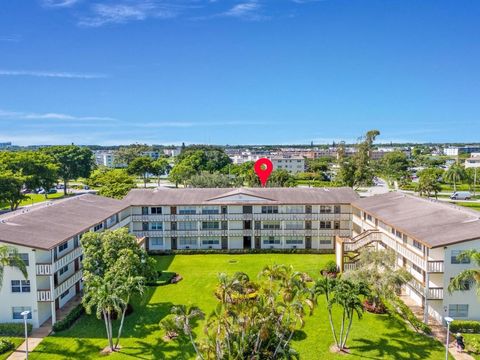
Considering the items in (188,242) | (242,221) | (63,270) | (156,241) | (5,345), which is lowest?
(5,345)

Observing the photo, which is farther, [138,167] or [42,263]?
[138,167]

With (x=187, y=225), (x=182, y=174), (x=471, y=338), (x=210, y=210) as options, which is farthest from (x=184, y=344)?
(x=182, y=174)

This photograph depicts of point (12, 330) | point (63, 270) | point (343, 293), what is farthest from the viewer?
point (63, 270)

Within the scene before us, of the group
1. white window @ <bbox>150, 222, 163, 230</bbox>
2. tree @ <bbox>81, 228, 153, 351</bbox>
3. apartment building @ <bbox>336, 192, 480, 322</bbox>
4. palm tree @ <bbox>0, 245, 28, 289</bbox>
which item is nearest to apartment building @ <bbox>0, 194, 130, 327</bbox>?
palm tree @ <bbox>0, 245, 28, 289</bbox>

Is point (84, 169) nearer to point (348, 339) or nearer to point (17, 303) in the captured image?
point (17, 303)

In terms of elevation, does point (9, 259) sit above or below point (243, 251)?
above

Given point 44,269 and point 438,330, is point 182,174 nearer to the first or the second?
point 44,269
